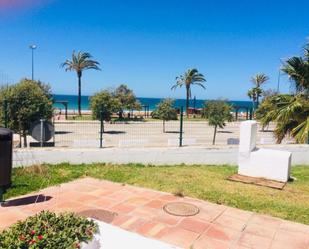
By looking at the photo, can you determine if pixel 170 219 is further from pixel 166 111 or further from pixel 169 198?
pixel 166 111

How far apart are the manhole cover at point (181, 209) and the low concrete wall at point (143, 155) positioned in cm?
390

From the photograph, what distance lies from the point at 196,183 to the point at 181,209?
195cm

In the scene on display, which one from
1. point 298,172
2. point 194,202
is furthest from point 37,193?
point 298,172

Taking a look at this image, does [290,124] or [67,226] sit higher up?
[290,124]

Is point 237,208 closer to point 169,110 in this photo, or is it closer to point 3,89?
point 3,89

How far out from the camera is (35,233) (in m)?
3.27

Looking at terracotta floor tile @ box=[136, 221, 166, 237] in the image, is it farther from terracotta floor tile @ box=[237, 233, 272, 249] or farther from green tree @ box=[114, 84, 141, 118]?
green tree @ box=[114, 84, 141, 118]

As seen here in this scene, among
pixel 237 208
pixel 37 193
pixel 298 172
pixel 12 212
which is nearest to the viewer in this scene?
pixel 12 212

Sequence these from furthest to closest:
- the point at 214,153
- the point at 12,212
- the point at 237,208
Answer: the point at 214,153
the point at 237,208
the point at 12,212

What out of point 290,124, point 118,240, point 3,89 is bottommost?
point 118,240

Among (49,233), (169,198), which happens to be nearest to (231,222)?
(169,198)

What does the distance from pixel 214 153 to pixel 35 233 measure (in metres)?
7.78

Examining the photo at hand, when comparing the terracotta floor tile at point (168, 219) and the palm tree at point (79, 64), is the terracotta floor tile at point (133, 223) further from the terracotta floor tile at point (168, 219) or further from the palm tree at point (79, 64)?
the palm tree at point (79, 64)

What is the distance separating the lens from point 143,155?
9969mm
